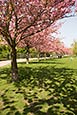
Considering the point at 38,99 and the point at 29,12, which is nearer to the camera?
the point at 38,99

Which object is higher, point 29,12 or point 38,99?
point 29,12

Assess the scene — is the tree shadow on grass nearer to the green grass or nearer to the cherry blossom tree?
the green grass

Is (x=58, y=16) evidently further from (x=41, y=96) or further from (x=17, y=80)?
(x=41, y=96)

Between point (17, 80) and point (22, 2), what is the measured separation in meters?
4.82

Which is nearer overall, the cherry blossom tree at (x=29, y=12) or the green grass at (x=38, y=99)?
the green grass at (x=38, y=99)

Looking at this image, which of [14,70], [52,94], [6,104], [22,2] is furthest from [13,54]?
[6,104]

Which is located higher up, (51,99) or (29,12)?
(29,12)

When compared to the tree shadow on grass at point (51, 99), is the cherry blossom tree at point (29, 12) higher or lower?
higher

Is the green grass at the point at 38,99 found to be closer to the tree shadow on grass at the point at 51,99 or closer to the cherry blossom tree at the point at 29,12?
the tree shadow on grass at the point at 51,99

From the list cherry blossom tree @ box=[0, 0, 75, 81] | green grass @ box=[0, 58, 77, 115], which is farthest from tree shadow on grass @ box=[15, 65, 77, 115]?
cherry blossom tree @ box=[0, 0, 75, 81]

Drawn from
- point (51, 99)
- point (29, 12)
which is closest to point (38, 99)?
point (51, 99)

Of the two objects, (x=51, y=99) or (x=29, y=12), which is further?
(x=29, y=12)

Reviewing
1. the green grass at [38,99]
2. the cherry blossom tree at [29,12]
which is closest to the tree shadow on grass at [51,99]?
the green grass at [38,99]

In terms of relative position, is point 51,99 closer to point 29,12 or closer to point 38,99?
point 38,99
